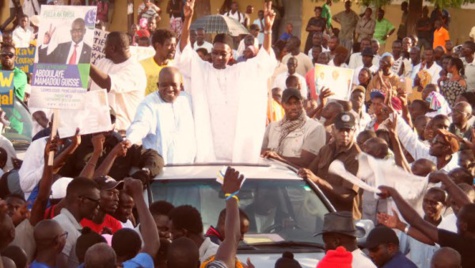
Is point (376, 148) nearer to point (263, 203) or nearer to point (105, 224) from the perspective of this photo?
point (263, 203)

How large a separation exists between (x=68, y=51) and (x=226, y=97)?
185 centimetres

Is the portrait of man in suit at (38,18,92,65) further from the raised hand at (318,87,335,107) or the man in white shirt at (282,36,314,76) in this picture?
the man in white shirt at (282,36,314,76)

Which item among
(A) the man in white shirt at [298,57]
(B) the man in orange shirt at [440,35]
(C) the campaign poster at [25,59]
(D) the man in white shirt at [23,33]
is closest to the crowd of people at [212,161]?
(C) the campaign poster at [25,59]

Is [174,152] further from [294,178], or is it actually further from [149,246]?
[149,246]

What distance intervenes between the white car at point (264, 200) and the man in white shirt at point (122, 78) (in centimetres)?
143

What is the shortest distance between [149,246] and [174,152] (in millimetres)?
2972

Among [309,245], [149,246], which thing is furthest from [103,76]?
[149,246]

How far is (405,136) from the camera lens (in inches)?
437

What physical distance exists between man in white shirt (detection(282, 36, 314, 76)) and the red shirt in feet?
35.8

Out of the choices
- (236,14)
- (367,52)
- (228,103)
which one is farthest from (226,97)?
(236,14)

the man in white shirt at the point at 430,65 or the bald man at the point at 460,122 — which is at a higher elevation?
the bald man at the point at 460,122

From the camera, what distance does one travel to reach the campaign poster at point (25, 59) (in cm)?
1714

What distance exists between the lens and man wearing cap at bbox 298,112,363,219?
382 inches

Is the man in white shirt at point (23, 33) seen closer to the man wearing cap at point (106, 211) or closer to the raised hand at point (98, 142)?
the raised hand at point (98, 142)
